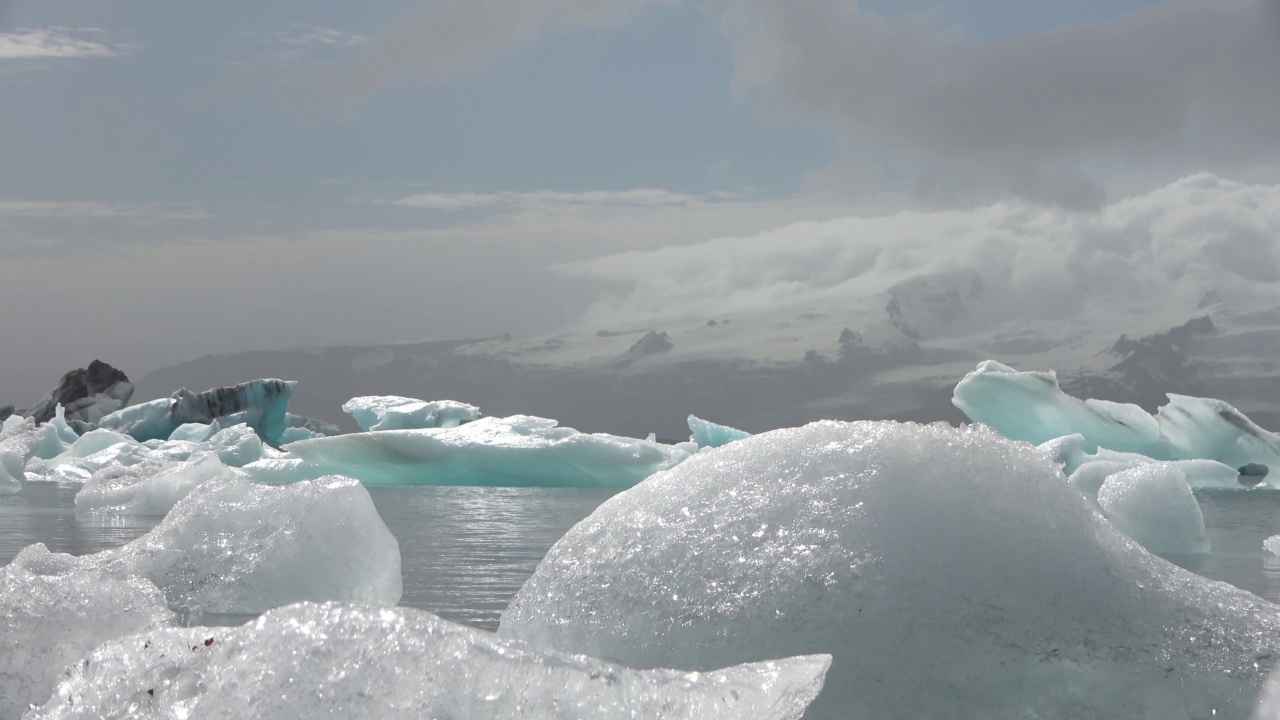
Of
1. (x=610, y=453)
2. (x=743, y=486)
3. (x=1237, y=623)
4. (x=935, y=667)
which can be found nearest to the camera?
(x=935, y=667)

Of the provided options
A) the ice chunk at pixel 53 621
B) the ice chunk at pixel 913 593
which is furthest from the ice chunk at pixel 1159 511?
the ice chunk at pixel 53 621

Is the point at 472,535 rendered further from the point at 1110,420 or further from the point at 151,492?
the point at 1110,420

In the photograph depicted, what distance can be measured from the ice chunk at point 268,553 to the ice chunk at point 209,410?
60.3ft

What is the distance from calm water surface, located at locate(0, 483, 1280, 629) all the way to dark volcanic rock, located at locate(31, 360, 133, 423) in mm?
12433

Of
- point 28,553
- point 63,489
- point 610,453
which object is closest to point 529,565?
point 28,553

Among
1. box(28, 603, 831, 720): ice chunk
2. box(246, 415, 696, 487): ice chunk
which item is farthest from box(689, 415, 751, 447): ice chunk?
box(28, 603, 831, 720): ice chunk

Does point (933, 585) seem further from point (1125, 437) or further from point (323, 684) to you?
point (1125, 437)

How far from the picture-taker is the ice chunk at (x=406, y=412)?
1838 centimetres

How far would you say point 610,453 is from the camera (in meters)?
13.7

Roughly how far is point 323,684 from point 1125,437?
1423cm

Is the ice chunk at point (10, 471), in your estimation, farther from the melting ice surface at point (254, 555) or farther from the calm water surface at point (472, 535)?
the melting ice surface at point (254, 555)

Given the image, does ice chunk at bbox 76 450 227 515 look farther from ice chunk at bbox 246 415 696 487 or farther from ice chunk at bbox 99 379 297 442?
ice chunk at bbox 99 379 297 442

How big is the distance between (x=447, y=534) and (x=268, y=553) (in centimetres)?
324

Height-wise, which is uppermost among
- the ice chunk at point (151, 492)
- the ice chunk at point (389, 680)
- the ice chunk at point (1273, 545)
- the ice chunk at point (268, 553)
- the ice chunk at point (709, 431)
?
the ice chunk at point (389, 680)
